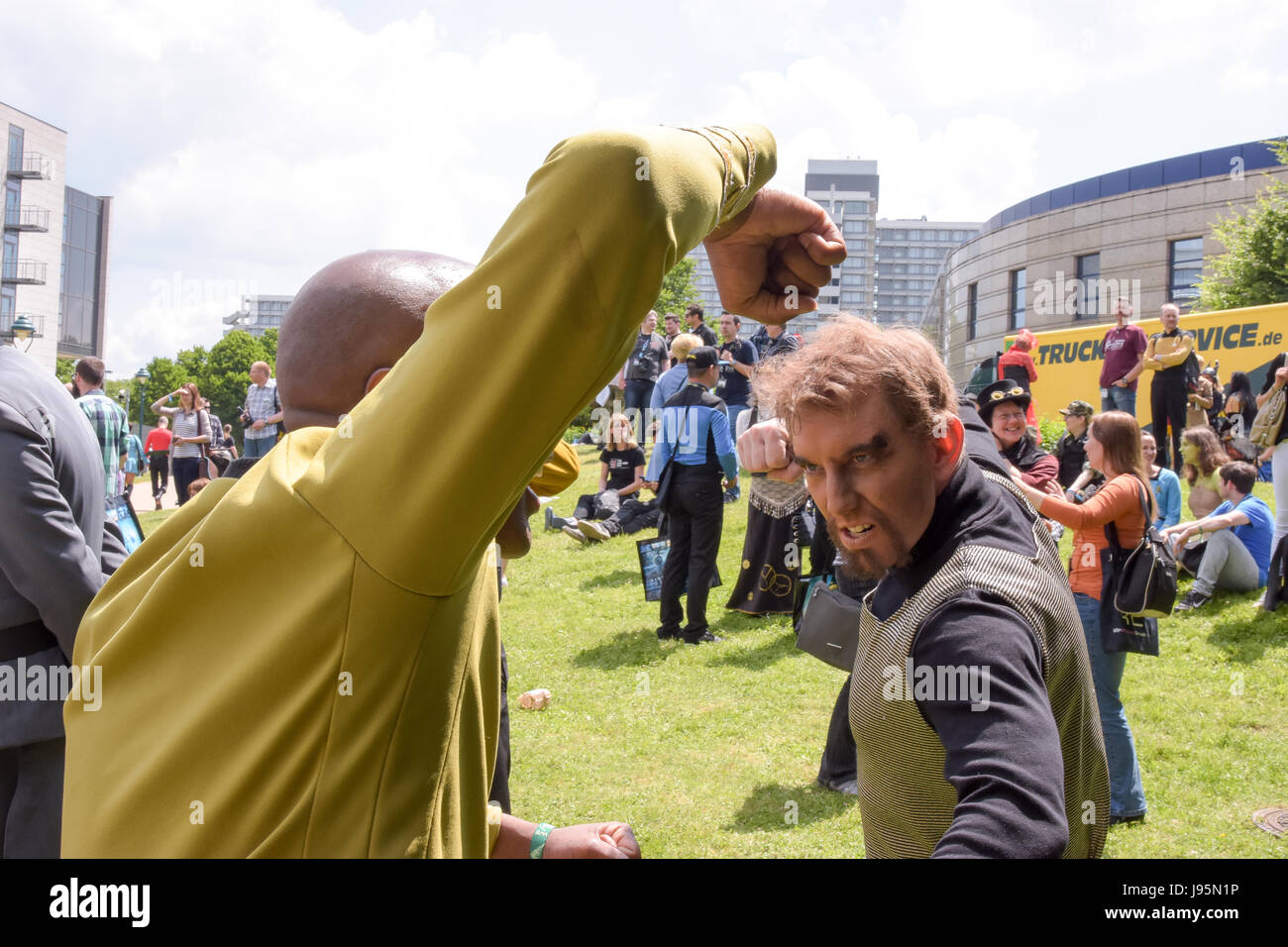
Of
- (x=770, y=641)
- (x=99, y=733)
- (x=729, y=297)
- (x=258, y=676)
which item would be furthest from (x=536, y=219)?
(x=770, y=641)

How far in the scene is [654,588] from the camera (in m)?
9.20

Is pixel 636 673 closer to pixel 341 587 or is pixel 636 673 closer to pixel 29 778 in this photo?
pixel 29 778

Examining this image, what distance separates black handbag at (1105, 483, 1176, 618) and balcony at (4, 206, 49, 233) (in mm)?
76174

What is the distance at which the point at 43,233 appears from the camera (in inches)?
2562

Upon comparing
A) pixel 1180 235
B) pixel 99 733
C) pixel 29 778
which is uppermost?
pixel 1180 235

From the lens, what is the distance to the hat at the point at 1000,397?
6.25 meters

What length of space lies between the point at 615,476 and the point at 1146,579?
9.45m

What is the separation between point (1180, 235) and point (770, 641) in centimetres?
4115

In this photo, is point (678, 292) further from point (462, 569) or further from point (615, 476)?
point (462, 569)

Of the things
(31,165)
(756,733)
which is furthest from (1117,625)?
(31,165)

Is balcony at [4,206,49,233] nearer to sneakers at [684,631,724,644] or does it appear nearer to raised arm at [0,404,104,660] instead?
sneakers at [684,631,724,644]

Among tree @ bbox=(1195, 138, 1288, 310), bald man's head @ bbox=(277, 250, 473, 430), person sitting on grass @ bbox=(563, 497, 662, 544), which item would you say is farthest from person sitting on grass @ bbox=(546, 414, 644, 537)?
tree @ bbox=(1195, 138, 1288, 310)

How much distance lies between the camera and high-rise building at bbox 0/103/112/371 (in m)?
62.6
